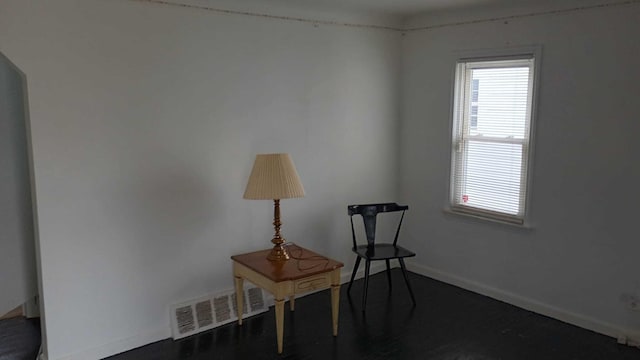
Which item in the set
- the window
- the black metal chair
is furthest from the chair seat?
the window

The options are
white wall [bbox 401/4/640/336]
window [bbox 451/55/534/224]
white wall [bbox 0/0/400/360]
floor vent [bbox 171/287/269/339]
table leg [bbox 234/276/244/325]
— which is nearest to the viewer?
white wall [bbox 0/0/400/360]

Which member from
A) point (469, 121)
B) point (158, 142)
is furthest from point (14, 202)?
point (469, 121)

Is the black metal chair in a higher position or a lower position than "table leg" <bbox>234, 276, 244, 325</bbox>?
higher

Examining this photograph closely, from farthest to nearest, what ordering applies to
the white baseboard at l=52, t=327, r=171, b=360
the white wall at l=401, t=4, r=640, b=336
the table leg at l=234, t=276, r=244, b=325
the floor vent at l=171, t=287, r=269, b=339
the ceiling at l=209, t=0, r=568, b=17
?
the ceiling at l=209, t=0, r=568, b=17
the table leg at l=234, t=276, r=244, b=325
the floor vent at l=171, t=287, r=269, b=339
the white wall at l=401, t=4, r=640, b=336
the white baseboard at l=52, t=327, r=171, b=360

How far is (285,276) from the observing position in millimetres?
3262

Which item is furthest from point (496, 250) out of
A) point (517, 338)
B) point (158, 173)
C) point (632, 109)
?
point (158, 173)

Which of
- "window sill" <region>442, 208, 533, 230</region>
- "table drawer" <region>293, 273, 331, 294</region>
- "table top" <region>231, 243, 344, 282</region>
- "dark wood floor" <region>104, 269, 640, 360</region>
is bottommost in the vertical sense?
"dark wood floor" <region>104, 269, 640, 360</region>

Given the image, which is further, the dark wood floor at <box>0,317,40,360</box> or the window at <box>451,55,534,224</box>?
the window at <box>451,55,534,224</box>

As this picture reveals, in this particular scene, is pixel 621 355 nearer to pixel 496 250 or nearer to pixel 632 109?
pixel 496 250

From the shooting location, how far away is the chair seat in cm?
399

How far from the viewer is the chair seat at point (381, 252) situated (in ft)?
13.1

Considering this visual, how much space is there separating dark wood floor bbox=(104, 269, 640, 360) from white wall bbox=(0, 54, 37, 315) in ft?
3.08

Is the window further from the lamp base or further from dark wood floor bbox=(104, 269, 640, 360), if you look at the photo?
the lamp base

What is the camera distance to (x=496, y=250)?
14.0 ft
